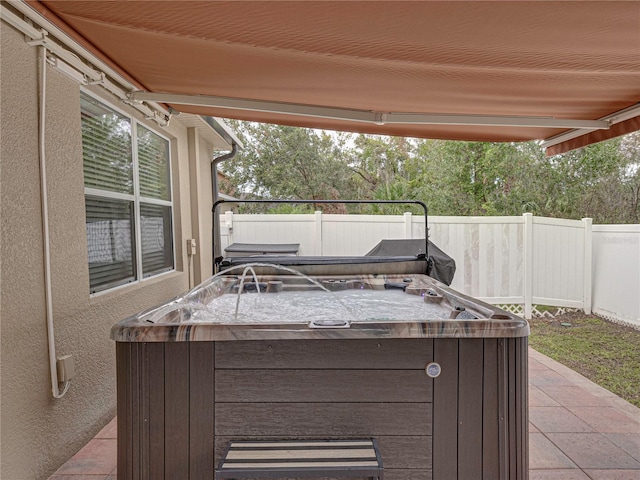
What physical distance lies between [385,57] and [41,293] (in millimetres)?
2367

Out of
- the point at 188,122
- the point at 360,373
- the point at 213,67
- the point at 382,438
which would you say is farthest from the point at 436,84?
the point at 188,122

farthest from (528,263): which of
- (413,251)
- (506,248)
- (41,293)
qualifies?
(41,293)

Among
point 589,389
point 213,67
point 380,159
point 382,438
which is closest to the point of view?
point 382,438

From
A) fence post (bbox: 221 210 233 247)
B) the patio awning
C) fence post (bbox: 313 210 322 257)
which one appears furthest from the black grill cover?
fence post (bbox: 221 210 233 247)

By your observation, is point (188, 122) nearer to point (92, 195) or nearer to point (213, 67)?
point (92, 195)

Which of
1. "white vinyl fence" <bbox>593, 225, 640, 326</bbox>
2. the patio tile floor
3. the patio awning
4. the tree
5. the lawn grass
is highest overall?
the tree

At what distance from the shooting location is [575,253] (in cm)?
695

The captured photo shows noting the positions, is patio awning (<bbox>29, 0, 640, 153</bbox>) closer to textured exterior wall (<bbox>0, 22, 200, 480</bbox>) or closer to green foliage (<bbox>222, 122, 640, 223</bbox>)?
textured exterior wall (<bbox>0, 22, 200, 480</bbox>)

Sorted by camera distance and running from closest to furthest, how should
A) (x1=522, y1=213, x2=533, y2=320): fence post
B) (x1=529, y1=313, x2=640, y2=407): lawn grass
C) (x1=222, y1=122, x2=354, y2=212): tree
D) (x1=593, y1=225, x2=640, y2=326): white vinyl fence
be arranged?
(x1=529, y1=313, x2=640, y2=407): lawn grass, (x1=593, y1=225, x2=640, y2=326): white vinyl fence, (x1=522, y1=213, x2=533, y2=320): fence post, (x1=222, y1=122, x2=354, y2=212): tree

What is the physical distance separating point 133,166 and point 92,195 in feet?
2.70

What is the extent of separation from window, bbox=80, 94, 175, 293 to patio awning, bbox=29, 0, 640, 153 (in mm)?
561

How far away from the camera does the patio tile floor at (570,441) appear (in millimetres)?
2508

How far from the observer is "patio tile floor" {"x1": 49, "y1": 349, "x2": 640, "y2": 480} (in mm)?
2508

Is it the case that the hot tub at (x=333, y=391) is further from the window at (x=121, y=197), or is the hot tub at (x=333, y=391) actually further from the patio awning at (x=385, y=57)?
the window at (x=121, y=197)
